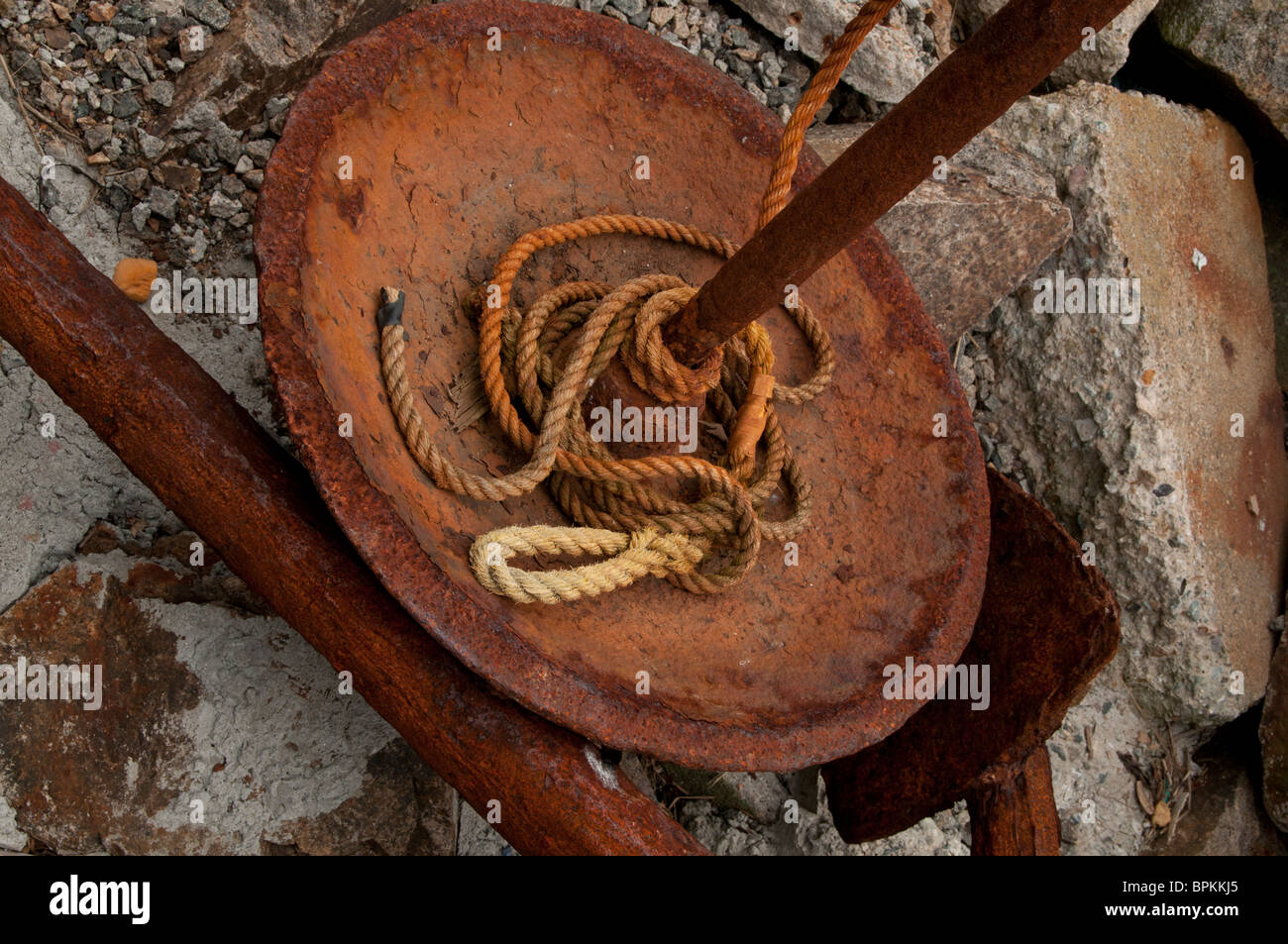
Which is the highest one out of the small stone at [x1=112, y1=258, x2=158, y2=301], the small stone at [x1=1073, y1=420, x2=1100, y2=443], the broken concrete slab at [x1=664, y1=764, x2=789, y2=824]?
the small stone at [x1=112, y1=258, x2=158, y2=301]

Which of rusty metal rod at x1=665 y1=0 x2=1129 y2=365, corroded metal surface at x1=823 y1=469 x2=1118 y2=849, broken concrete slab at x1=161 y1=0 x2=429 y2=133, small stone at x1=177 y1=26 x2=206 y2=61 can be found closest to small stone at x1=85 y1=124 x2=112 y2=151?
broken concrete slab at x1=161 y1=0 x2=429 y2=133

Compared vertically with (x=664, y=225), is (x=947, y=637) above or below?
below

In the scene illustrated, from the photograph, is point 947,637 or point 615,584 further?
point 947,637

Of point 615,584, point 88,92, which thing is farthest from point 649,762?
point 88,92

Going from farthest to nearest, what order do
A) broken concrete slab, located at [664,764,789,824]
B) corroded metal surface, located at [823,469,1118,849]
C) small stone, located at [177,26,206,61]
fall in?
broken concrete slab, located at [664,764,789,824] < small stone, located at [177,26,206,61] < corroded metal surface, located at [823,469,1118,849]

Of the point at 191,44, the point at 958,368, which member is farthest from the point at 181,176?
the point at 958,368

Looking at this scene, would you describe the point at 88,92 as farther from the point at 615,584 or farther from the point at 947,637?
the point at 947,637

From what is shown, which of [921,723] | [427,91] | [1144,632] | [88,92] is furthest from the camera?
[1144,632]

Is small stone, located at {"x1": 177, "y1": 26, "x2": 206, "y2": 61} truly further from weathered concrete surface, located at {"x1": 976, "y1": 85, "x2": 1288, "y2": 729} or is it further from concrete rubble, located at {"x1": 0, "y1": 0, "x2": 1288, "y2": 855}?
weathered concrete surface, located at {"x1": 976, "y1": 85, "x2": 1288, "y2": 729}
